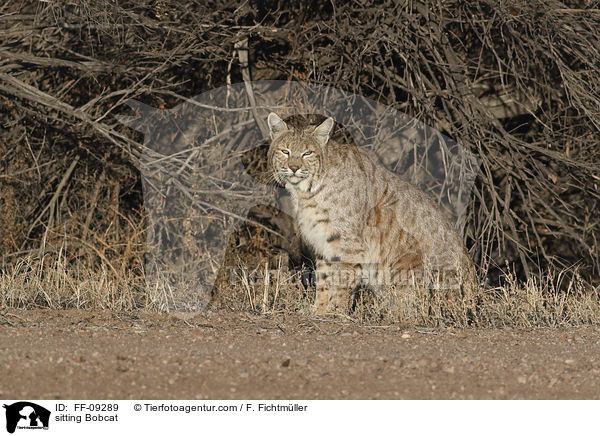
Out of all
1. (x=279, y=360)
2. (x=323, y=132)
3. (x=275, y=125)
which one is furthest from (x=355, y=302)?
(x=279, y=360)

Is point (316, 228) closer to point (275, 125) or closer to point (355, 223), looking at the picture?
point (355, 223)

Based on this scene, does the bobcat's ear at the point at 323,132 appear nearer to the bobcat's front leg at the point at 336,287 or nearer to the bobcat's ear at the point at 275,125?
the bobcat's ear at the point at 275,125

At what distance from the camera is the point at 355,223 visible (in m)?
7.60

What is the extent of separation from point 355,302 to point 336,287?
2.36ft

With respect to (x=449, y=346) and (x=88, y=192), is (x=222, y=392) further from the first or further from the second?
(x=88, y=192)

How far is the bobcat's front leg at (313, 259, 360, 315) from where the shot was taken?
7559mm

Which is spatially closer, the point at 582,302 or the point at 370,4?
the point at 582,302

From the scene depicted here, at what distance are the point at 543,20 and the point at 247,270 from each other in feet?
12.7

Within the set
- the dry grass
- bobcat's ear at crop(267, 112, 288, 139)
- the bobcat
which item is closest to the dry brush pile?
the dry grass

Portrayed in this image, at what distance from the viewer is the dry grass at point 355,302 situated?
23.2 feet

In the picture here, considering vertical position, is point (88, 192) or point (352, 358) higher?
point (88, 192)

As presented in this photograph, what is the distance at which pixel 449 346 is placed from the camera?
5.96 meters
